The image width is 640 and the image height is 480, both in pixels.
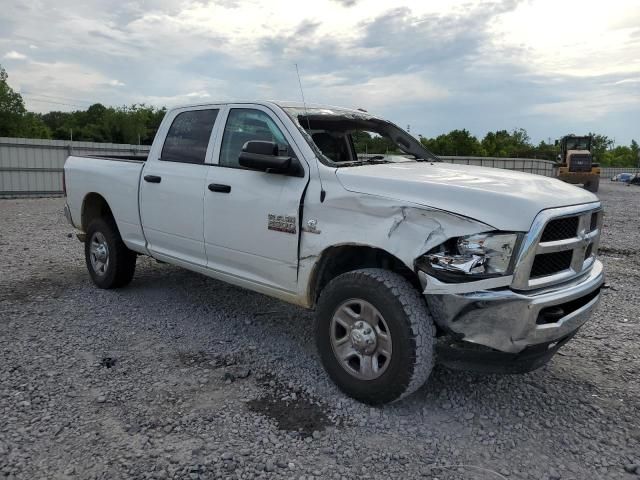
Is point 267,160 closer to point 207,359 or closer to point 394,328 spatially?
point 394,328

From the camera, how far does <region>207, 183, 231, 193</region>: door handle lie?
4.16 metres

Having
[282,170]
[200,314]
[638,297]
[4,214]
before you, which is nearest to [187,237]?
[200,314]

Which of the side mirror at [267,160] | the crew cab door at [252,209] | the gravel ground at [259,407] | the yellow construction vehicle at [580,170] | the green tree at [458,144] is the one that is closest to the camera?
the gravel ground at [259,407]

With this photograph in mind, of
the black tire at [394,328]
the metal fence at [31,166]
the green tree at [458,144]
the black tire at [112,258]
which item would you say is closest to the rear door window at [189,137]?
the black tire at [112,258]

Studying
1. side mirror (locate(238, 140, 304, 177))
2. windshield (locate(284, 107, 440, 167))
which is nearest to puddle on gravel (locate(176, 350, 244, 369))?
side mirror (locate(238, 140, 304, 177))

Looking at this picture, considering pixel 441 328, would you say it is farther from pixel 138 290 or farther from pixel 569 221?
pixel 138 290

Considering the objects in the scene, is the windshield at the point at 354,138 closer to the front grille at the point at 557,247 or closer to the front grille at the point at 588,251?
the front grille at the point at 557,247

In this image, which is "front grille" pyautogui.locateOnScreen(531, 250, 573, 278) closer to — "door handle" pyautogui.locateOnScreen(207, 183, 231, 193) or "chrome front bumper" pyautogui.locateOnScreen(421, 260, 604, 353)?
"chrome front bumper" pyautogui.locateOnScreen(421, 260, 604, 353)

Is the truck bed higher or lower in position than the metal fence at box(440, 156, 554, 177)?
lower

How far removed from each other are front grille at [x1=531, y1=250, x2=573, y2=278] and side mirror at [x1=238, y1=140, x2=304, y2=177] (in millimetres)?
1669

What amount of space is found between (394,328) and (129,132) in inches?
3356

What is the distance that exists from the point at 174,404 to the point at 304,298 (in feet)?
3.68

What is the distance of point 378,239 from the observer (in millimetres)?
3189

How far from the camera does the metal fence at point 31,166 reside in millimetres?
18031
